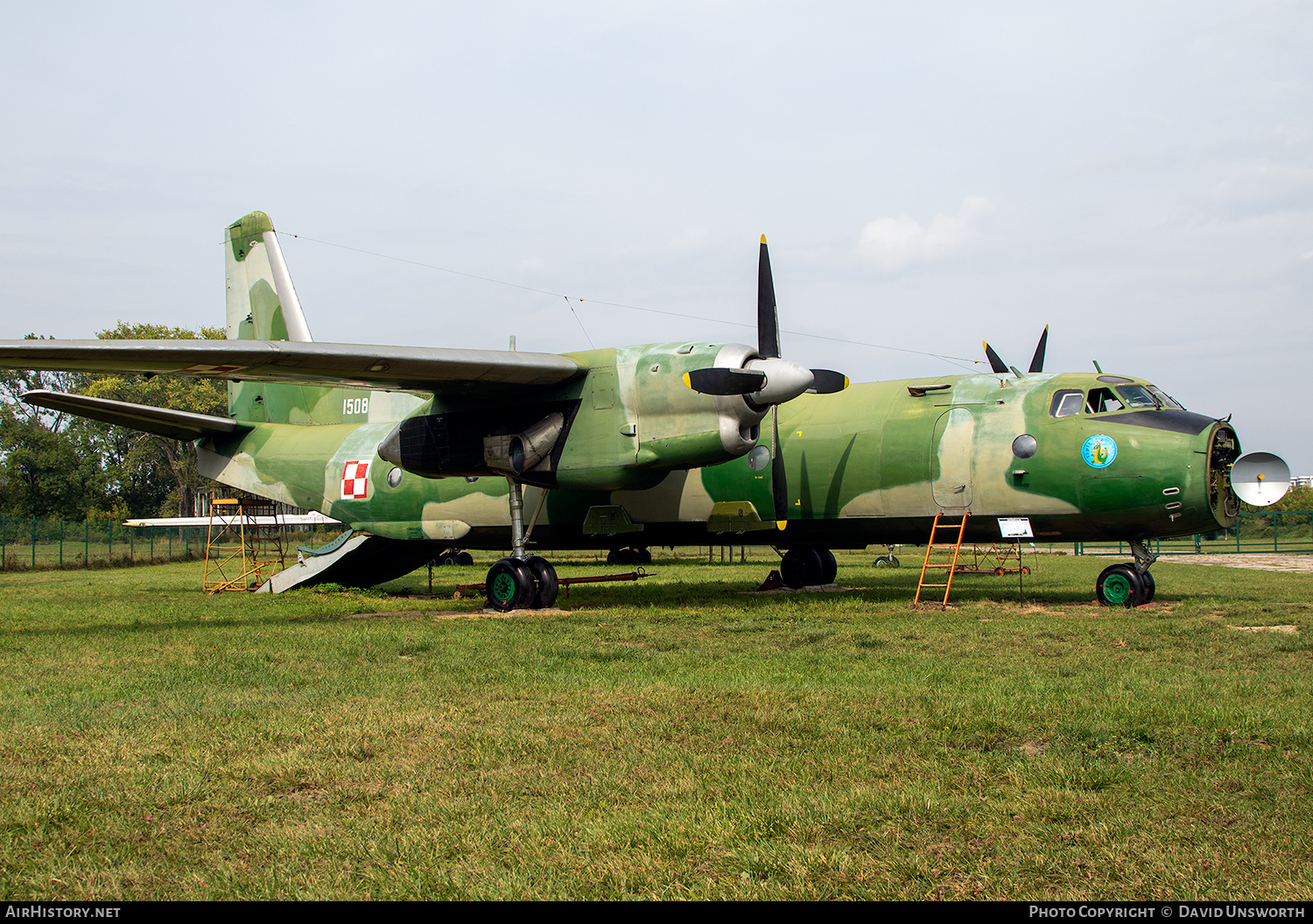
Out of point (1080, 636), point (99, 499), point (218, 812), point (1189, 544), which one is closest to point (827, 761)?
point (218, 812)

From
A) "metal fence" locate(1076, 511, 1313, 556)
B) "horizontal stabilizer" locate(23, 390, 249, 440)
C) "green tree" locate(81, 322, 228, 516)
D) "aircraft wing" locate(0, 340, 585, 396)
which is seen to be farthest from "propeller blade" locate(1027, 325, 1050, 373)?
"green tree" locate(81, 322, 228, 516)

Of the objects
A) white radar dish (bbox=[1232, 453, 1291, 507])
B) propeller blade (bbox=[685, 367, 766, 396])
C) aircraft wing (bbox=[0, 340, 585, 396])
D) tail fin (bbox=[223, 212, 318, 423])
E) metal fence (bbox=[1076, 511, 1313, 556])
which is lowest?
metal fence (bbox=[1076, 511, 1313, 556])

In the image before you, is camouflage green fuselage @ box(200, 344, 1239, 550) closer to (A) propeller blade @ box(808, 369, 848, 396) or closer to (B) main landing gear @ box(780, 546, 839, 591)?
(A) propeller blade @ box(808, 369, 848, 396)

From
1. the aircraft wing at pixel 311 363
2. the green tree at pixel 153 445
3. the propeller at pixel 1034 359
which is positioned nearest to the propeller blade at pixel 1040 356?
the propeller at pixel 1034 359

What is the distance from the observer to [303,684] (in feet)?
28.8

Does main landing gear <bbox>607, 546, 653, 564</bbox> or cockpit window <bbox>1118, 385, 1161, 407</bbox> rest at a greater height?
cockpit window <bbox>1118, 385, 1161, 407</bbox>

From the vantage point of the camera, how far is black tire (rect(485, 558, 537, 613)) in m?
15.4

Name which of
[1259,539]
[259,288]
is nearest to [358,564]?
[259,288]

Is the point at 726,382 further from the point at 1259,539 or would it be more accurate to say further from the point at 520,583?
the point at 1259,539

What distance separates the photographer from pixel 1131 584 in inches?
569

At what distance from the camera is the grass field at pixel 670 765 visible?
13.2 feet

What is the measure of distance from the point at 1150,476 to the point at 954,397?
313 centimetres

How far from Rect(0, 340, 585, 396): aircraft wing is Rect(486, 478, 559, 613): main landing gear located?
2.15 metres

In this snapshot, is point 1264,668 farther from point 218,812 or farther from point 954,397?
point 218,812
